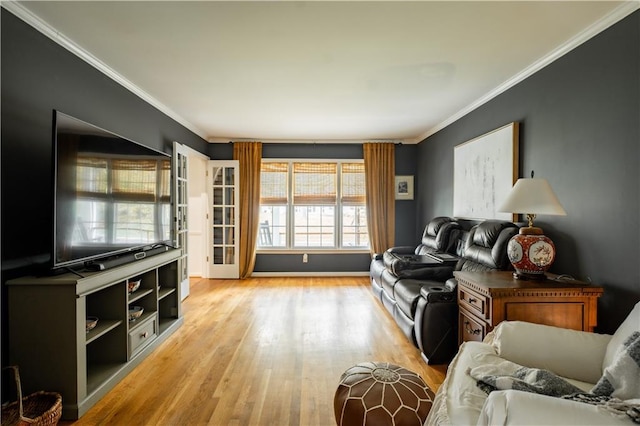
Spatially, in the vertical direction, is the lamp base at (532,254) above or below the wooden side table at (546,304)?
above

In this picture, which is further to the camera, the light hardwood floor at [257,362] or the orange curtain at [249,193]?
the orange curtain at [249,193]

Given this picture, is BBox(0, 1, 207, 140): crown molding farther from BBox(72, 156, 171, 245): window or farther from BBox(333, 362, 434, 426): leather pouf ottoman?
BBox(333, 362, 434, 426): leather pouf ottoman

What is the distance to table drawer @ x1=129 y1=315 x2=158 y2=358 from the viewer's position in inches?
101

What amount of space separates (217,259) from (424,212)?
3821mm

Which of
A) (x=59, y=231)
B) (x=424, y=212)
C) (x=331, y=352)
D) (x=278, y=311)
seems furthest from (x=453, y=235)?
(x=59, y=231)

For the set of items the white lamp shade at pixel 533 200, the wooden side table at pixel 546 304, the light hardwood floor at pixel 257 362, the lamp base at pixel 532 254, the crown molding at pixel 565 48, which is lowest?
the light hardwood floor at pixel 257 362

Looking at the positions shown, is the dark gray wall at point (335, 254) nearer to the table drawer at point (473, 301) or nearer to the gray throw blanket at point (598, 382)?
the table drawer at point (473, 301)

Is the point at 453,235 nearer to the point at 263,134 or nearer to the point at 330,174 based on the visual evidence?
the point at 330,174

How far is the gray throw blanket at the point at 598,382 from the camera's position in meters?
1.12

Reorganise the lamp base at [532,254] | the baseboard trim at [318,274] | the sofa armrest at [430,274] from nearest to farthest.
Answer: the lamp base at [532,254] → the sofa armrest at [430,274] → the baseboard trim at [318,274]

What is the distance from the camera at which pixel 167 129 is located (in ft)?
13.4

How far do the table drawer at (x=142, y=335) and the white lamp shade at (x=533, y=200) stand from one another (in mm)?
3013

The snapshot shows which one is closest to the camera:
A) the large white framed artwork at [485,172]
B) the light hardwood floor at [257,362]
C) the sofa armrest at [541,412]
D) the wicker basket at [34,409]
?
the sofa armrest at [541,412]

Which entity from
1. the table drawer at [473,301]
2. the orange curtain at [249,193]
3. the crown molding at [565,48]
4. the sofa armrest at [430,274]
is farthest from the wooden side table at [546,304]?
the orange curtain at [249,193]
